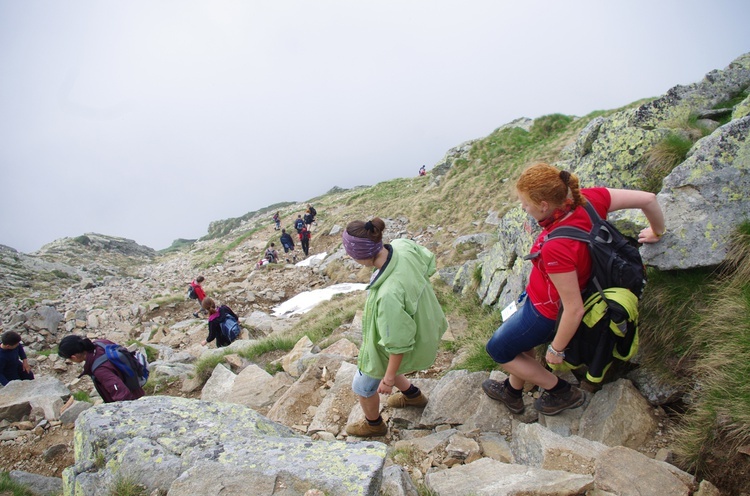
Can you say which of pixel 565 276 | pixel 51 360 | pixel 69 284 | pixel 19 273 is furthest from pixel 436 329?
pixel 19 273

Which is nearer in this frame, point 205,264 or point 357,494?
point 357,494

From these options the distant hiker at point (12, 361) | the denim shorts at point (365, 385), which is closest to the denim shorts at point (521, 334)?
the denim shorts at point (365, 385)

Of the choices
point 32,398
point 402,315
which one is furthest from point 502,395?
point 32,398

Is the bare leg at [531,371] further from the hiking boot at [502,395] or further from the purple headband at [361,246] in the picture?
the purple headband at [361,246]

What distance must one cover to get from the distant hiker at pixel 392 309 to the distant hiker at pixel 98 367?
3641 millimetres

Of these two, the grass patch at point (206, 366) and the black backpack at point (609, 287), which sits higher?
the black backpack at point (609, 287)

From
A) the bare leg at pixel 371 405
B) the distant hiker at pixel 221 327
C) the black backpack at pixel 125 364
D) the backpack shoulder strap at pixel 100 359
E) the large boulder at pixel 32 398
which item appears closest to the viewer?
the bare leg at pixel 371 405

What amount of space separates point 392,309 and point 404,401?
6.49ft

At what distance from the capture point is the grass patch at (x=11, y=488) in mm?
4770

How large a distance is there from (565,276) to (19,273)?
35672 millimetres

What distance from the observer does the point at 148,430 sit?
3250mm

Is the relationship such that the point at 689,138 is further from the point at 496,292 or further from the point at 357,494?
the point at 357,494

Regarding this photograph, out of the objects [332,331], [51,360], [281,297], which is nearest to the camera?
[332,331]

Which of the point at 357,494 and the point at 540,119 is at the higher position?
the point at 540,119
